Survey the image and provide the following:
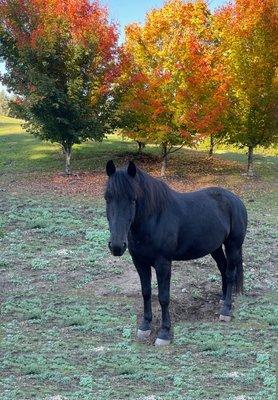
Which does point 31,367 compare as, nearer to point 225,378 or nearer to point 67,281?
point 225,378

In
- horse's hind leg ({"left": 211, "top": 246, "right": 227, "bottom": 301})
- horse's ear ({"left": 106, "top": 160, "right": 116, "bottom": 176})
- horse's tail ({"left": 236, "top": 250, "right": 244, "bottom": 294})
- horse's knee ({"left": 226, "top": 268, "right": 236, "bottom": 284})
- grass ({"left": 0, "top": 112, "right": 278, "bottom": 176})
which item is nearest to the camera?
horse's ear ({"left": 106, "top": 160, "right": 116, "bottom": 176})

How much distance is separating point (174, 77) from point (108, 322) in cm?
1779

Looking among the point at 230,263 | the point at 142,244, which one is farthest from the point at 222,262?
the point at 142,244

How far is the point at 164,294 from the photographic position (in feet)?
23.6

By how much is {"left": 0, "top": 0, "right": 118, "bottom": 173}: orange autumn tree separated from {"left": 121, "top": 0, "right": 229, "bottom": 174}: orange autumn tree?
130cm

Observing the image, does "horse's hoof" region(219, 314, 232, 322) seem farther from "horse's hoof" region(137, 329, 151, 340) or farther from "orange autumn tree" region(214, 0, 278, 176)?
"orange autumn tree" region(214, 0, 278, 176)

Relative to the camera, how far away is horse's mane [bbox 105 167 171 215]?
20.5 feet

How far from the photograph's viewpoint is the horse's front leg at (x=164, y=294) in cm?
709

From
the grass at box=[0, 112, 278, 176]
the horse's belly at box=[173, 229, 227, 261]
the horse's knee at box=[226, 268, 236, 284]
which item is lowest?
the grass at box=[0, 112, 278, 176]

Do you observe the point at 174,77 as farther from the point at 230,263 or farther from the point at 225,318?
the point at 225,318

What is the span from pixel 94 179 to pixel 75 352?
60.5ft

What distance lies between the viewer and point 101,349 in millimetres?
6910

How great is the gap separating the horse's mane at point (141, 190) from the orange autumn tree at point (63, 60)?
17.2 m

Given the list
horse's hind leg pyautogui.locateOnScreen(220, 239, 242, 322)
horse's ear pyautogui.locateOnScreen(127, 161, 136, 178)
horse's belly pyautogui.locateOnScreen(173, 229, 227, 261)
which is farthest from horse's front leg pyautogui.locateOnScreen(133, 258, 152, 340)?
horse's ear pyautogui.locateOnScreen(127, 161, 136, 178)
